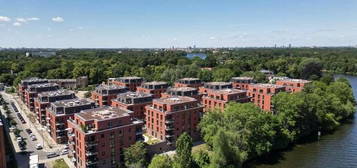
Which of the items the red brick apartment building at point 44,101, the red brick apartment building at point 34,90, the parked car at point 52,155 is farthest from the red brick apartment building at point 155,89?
the parked car at point 52,155

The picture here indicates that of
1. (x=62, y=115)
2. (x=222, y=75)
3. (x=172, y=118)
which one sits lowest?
(x=172, y=118)

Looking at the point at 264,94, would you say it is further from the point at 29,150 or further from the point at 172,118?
the point at 29,150

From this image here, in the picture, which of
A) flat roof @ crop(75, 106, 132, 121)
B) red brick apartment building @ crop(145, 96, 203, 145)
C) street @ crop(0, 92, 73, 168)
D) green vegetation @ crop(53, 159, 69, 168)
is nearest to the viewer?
green vegetation @ crop(53, 159, 69, 168)

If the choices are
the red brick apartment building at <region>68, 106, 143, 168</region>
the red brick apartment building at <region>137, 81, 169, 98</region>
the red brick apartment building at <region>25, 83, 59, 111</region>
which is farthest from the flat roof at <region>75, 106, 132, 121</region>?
the red brick apartment building at <region>25, 83, 59, 111</region>

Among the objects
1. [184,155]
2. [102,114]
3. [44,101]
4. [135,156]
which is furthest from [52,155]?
[184,155]

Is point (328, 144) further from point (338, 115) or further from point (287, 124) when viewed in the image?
point (338, 115)

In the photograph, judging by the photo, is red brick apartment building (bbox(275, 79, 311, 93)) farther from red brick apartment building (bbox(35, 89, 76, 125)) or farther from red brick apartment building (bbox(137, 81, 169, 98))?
red brick apartment building (bbox(35, 89, 76, 125))
